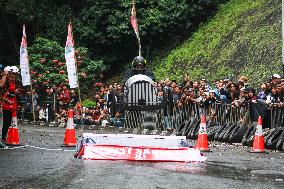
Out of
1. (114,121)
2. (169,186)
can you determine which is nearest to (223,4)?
(114,121)

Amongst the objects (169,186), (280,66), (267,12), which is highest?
(267,12)

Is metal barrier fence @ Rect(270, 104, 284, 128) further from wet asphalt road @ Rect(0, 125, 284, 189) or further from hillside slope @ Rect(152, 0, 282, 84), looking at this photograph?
hillside slope @ Rect(152, 0, 282, 84)

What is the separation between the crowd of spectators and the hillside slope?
385cm

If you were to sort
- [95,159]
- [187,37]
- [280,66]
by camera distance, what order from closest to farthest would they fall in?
[95,159]
[280,66]
[187,37]

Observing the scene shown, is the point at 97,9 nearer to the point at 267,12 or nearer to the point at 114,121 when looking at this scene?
the point at 267,12

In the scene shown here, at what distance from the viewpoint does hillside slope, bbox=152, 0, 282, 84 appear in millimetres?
39312

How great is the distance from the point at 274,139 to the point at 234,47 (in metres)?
21.8

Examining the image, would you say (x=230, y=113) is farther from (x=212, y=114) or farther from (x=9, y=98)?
(x=9, y=98)

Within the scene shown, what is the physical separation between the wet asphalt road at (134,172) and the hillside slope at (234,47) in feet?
64.7

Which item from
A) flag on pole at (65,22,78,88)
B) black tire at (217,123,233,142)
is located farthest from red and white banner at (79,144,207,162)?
flag on pole at (65,22,78,88)

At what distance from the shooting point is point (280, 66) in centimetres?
3684

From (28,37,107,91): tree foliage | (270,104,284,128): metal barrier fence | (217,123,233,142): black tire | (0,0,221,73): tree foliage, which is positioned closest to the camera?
(270,104,284,128): metal barrier fence

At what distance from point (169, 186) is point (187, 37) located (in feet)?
120

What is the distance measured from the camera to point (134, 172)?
14.2m
